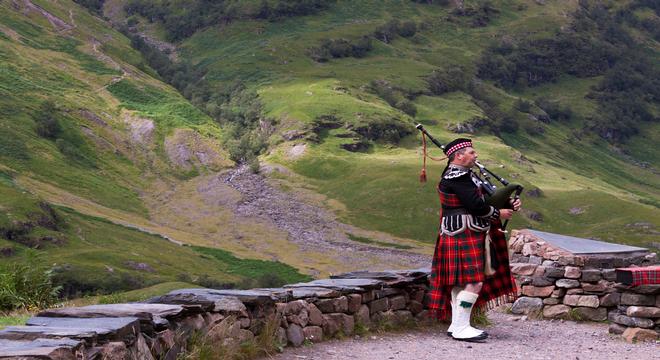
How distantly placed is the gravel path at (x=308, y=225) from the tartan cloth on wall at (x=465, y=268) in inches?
2754

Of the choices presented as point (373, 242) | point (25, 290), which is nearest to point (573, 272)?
point (25, 290)

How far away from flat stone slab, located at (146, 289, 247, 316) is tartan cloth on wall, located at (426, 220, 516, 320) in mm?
4112

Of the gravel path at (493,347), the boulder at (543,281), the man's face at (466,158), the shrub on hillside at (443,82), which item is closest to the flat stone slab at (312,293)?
the gravel path at (493,347)

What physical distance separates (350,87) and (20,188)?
88529 mm

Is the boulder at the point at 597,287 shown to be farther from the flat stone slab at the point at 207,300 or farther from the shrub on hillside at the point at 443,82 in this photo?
the shrub on hillside at the point at 443,82

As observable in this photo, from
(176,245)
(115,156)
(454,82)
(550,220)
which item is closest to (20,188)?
(176,245)

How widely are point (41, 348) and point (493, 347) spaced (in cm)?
829

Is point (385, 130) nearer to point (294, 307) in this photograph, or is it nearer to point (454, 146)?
point (454, 146)

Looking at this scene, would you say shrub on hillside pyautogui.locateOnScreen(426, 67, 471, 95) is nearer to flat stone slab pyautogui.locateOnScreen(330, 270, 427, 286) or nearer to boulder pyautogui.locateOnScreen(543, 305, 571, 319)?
boulder pyautogui.locateOnScreen(543, 305, 571, 319)

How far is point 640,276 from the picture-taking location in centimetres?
1483

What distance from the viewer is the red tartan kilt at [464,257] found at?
13234mm

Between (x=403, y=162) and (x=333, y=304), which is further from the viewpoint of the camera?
(x=403, y=162)

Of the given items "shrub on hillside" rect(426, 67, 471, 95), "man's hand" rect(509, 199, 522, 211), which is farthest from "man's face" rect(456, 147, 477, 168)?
"shrub on hillside" rect(426, 67, 471, 95)

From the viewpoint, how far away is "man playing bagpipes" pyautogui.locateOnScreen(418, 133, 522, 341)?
13188 mm
